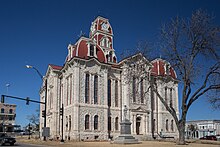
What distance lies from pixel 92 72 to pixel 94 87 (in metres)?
2.71

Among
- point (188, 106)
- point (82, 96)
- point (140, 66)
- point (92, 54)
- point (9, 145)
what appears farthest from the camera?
point (92, 54)

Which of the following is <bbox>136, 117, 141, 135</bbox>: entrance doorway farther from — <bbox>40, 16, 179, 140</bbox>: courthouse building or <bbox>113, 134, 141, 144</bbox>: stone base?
<bbox>113, 134, 141, 144</bbox>: stone base

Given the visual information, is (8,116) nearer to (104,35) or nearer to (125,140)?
(104,35)

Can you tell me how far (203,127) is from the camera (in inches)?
5007

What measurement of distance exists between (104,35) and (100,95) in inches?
688

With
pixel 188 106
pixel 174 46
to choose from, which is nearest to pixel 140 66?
pixel 174 46

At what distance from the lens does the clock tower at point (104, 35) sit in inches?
2348

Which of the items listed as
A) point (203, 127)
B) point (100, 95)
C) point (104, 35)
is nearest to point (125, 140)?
point (100, 95)

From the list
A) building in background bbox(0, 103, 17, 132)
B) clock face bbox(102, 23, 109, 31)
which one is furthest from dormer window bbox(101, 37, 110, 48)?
building in background bbox(0, 103, 17, 132)

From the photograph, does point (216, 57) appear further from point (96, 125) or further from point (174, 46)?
point (96, 125)

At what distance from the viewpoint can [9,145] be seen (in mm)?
35156

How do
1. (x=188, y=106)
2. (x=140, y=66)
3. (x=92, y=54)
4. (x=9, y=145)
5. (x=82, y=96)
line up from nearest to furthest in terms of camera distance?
(x=188, y=106) → (x=9, y=145) → (x=140, y=66) → (x=82, y=96) → (x=92, y=54)

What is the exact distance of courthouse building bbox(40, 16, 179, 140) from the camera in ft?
153

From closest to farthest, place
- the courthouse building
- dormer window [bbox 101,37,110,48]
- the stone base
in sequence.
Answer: the stone base < the courthouse building < dormer window [bbox 101,37,110,48]
